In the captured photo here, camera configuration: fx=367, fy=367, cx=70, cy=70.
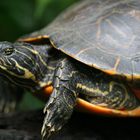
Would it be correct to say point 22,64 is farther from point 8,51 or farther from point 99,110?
point 99,110

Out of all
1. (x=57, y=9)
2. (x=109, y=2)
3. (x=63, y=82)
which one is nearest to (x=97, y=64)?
(x=63, y=82)

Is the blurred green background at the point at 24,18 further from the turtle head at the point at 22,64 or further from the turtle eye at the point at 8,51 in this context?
the turtle eye at the point at 8,51

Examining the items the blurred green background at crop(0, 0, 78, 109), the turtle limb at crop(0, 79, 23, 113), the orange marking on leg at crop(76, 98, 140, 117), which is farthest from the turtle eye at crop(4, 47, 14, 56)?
the blurred green background at crop(0, 0, 78, 109)

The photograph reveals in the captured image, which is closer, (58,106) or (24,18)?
(58,106)

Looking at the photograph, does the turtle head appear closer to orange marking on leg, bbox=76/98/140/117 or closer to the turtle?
the turtle

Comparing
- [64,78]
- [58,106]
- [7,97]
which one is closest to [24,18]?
[7,97]

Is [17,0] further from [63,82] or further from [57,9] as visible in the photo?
[63,82]

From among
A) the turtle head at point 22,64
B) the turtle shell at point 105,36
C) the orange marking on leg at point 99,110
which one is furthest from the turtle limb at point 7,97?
the orange marking on leg at point 99,110
